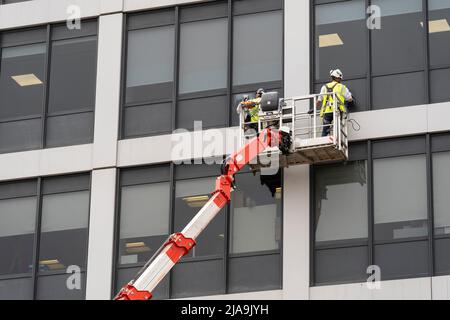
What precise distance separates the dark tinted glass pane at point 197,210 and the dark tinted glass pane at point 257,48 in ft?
9.64

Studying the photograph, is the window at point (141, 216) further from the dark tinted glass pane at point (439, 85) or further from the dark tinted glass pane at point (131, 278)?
the dark tinted glass pane at point (439, 85)

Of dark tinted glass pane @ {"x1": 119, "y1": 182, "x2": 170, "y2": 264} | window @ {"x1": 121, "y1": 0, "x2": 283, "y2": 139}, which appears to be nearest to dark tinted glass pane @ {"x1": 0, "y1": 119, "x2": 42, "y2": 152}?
window @ {"x1": 121, "y1": 0, "x2": 283, "y2": 139}

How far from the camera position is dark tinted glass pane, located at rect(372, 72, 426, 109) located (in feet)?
102

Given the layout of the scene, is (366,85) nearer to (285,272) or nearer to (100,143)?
(285,272)

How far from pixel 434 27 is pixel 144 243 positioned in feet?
30.8

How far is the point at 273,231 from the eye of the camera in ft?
103

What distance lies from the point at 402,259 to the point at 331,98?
14.2ft

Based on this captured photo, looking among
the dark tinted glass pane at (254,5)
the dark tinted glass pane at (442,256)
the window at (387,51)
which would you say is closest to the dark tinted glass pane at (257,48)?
the dark tinted glass pane at (254,5)

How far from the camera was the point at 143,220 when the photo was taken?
3281 centimetres

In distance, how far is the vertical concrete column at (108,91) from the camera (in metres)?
33.4

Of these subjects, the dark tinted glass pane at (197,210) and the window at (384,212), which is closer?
the window at (384,212)

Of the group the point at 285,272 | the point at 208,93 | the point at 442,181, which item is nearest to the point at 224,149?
the point at 208,93

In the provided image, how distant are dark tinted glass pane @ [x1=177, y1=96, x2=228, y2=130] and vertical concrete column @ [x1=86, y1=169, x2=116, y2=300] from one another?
238 centimetres
